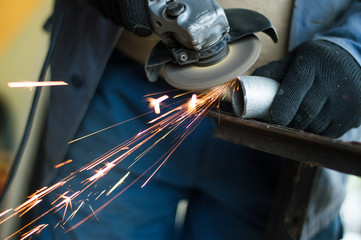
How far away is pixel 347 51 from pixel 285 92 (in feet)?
0.58

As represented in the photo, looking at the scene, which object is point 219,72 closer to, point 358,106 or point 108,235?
point 358,106

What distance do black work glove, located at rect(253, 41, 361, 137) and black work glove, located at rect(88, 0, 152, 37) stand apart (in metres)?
0.34

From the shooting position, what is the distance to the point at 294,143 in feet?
2.10

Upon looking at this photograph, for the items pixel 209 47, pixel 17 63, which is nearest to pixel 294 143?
pixel 209 47

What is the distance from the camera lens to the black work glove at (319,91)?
27.2 inches

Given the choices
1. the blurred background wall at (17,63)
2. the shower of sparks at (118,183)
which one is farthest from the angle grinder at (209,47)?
the blurred background wall at (17,63)

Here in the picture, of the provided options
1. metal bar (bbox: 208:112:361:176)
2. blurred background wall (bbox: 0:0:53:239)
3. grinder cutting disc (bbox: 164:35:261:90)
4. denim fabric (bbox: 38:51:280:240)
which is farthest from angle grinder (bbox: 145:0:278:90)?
blurred background wall (bbox: 0:0:53:239)

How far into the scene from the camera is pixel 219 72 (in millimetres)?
745

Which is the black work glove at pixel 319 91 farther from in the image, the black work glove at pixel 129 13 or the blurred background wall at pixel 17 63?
the blurred background wall at pixel 17 63

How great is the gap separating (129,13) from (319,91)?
45cm

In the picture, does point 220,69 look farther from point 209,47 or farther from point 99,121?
point 99,121

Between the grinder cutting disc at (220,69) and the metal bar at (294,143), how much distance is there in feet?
0.30

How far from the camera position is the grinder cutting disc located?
2.39 ft

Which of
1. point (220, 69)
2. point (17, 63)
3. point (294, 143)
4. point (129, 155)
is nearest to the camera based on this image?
point (294, 143)
